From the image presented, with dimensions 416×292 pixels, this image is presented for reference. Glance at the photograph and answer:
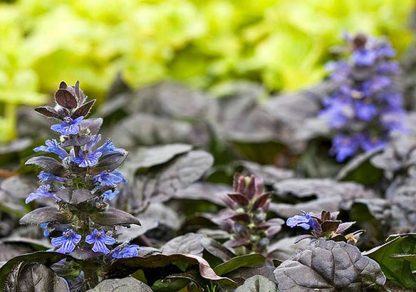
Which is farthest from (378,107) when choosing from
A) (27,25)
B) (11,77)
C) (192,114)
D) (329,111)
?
(27,25)

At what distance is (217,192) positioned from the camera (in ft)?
5.98

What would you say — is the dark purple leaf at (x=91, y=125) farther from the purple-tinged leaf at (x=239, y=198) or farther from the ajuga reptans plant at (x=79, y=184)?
the purple-tinged leaf at (x=239, y=198)

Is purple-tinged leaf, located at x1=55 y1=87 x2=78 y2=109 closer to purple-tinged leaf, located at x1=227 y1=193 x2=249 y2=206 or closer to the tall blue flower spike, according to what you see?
the tall blue flower spike

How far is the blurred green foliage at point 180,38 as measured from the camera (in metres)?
2.89

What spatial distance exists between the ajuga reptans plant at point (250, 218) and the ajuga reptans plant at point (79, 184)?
10.0 inches

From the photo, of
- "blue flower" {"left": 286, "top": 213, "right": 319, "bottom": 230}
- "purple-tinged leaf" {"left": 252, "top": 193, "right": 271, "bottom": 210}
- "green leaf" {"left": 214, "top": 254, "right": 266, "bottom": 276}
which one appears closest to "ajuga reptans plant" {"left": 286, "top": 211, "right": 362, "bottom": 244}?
"blue flower" {"left": 286, "top": 213, "right": 319, "bottom": 230}

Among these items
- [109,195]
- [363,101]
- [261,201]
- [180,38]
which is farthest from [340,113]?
[109,195]

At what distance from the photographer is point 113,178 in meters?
1.17

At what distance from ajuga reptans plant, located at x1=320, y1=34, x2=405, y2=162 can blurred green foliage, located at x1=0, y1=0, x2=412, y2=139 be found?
0.80m

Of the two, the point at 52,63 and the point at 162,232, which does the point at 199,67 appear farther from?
the point at 162,232

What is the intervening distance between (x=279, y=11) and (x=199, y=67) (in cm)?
41

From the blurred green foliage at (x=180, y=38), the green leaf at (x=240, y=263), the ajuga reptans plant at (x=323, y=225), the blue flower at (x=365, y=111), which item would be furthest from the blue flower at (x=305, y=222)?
the blurred green foliage at (x=180, y=38)

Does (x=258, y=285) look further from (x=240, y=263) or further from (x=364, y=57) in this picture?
(x=364, y=57)

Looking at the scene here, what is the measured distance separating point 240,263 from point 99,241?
0.77ft
